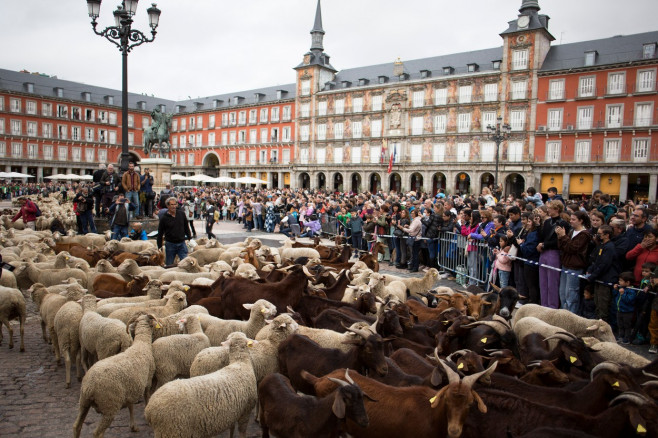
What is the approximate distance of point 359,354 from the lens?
4805 millimetres

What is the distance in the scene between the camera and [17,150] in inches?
2424

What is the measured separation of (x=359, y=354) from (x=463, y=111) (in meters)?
47.8

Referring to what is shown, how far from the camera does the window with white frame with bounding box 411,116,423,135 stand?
51.5 m

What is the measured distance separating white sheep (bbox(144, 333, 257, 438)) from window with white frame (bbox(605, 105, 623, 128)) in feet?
153

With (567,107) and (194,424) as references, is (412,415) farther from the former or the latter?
(567,107)

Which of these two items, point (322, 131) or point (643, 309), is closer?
point (643, 309)

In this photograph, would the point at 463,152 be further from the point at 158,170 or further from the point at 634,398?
the point at 634,398

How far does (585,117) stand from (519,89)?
6.71m

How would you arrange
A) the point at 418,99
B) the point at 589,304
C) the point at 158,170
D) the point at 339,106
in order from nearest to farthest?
the point at 589,304
the point at 158,170
the point at 418,99
the point at 339,106

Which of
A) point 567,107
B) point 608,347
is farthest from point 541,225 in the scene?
point 567,107

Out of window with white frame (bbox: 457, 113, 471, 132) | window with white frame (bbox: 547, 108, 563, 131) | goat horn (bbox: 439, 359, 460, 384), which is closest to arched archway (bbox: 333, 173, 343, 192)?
window with white frame (bbox: 457, 113, 471, 132)

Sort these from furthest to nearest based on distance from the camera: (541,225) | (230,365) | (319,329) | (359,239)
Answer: (359,239) < (541,225) < (319,329) < (230,365)

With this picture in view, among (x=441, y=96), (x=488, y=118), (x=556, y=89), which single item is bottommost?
(x=488, y=118)

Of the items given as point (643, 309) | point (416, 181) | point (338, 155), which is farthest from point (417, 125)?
point (643, 309)
